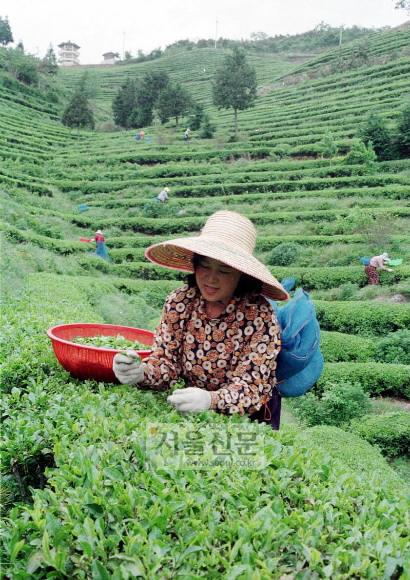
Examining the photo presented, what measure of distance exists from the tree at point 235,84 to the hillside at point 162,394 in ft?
5.39

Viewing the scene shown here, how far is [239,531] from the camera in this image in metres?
1.45

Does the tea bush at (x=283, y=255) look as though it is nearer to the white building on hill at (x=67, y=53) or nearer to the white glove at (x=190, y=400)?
the white glove at (x=190, y=400)

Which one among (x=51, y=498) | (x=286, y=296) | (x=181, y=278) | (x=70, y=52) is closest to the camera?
(x=51, y=498)

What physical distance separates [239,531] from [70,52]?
3390 inches

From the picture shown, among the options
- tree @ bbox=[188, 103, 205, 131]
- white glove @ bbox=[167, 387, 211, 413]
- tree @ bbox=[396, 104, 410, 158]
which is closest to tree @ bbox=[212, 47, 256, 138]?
tree @ bbox=[188, 103, 205, 131]

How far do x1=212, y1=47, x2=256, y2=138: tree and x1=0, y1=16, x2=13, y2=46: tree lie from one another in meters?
37.7

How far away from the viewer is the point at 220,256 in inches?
93.3

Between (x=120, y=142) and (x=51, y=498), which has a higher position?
(x=120, y=142)

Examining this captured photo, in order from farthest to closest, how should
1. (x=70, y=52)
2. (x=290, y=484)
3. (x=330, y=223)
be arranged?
(x=70, y=52) → (x=330, y=223) → (x=290, y=484)

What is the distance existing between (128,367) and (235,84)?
3091 centimetres

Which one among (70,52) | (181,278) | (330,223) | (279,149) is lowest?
(181,278)

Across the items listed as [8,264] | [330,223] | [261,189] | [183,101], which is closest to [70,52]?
[183,101]

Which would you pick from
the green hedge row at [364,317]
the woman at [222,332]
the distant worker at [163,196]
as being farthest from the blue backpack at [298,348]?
the distant worker at [163,196]

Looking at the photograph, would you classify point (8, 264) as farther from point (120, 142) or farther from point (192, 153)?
point (120, 142)
